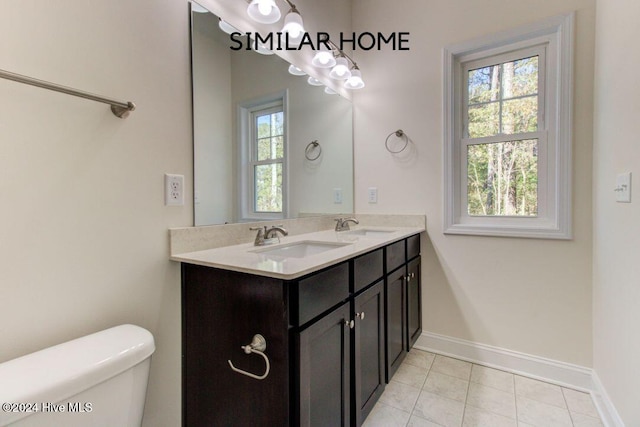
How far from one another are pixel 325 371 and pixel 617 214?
4.69 ft

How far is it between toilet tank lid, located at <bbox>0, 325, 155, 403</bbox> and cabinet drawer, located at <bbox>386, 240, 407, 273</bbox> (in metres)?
1.14

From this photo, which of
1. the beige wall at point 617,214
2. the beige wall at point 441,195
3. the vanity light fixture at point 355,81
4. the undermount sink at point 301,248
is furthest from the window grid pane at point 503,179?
the undermount sink at point 301,248

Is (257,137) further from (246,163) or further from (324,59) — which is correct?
(324,59)

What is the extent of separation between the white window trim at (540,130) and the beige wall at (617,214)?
5.3 inches

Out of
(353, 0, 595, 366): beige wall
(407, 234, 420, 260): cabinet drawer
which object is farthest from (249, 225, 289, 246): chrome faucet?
(353, 0, 595, 366): beige wall

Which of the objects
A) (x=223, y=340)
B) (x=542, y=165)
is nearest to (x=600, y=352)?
(x=542, y=165)

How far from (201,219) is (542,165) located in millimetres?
1993

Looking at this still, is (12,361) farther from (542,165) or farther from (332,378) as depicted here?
(542,165)

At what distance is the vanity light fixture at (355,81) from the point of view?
221 cm

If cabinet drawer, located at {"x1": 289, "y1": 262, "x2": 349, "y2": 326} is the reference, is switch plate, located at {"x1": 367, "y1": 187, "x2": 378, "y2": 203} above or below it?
above

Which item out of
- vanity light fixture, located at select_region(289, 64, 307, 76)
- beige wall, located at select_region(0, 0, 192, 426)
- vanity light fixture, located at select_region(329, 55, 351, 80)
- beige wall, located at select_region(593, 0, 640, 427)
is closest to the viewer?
beige wall, located at select_region(0, 0, 192, 426)

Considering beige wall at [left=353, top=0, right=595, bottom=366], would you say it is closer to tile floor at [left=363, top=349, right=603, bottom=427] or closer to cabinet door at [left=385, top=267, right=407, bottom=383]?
tile floor at [left=363, top=349, right=603, bottom=427]

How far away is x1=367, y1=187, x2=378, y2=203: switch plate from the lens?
2361 millimetres

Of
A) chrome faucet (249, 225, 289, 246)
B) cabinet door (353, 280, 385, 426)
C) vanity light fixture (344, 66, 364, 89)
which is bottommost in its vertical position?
cabinet door (353, 280, 385, 426)
